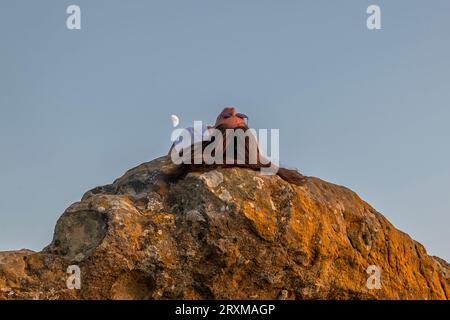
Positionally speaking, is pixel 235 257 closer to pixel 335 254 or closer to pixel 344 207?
pixel 335 254

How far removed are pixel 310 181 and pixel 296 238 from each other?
1479 mm

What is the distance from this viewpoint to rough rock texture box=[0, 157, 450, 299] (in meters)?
8.14

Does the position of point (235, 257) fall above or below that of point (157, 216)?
below

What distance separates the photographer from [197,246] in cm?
851

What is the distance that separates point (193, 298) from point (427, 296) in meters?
4.36

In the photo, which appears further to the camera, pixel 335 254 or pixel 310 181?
pixel 310 181

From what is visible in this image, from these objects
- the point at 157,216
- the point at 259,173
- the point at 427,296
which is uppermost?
the point at 259,173

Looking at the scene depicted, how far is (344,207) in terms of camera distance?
10.0m

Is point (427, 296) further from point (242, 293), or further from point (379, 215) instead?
point (242, 293)

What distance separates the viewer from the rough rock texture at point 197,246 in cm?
814

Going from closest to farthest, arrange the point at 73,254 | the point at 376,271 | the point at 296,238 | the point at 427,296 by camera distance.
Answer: the point at 73,254, the point at 296,238, the point at 376,271, the point at 427,296

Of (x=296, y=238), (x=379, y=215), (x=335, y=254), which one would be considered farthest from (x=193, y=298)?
(x=379, y=215)
